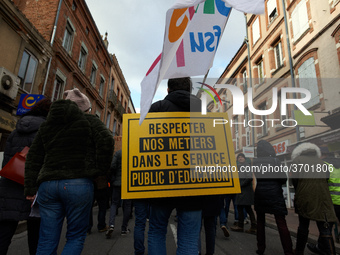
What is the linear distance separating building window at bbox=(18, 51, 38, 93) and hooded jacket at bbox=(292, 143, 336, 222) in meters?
11.0

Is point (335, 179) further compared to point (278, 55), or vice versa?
point (278, 55)

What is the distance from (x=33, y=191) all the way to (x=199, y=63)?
1901mm

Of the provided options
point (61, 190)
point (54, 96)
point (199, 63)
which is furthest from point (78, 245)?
point (54, 96)

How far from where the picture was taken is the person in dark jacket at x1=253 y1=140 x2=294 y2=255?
3.29 meters

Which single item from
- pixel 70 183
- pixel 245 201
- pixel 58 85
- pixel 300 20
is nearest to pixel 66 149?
pixel 70 183

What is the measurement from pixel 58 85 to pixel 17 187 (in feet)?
39.8

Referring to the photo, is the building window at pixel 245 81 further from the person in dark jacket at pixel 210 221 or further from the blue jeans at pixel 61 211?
the blue jeans at pixel 61 211

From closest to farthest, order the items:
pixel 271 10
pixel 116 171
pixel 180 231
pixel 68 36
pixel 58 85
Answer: pixel 180 231, pixel 116 171, pixel 58 85, pixel 68 36, pixel 271 10

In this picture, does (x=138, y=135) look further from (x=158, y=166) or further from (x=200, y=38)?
(x=200, y=38)

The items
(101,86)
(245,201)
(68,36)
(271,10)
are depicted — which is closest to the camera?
(245,201)

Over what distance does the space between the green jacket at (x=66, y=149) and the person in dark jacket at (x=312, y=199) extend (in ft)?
9.33

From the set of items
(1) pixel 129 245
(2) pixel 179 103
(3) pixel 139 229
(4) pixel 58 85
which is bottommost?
(1) pixel 129 245

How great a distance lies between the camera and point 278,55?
15.0 metres

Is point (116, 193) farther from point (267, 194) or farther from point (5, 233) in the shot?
point (267, 194)
